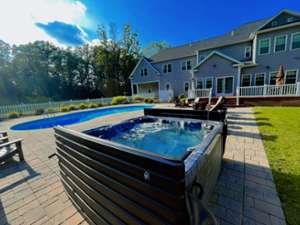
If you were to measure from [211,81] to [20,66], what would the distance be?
34995mm

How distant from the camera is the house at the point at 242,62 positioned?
12352 millimetres

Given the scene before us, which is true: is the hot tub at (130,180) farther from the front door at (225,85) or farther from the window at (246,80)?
the window at (246,80)

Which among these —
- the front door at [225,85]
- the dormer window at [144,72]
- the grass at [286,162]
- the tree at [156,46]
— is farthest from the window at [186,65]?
the tree at [156,46]

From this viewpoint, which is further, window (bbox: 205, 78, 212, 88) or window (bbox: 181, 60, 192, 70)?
window (bbox: 181, 60, 192, 70)

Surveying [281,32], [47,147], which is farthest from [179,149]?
[281,32]

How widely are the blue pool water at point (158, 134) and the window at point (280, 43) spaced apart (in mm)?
13791

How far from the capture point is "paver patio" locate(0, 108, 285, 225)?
2.12 m

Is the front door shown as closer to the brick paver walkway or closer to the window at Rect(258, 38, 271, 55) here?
the window at Rect(258, 38, 271, 55)

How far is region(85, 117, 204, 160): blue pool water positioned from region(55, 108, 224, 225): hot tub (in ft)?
6.68

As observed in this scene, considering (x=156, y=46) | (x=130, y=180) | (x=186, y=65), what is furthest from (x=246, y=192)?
(x=156, y=46)

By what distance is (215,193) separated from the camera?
2.51 meters

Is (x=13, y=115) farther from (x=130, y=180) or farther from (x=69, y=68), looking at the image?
(x=69, y=68)

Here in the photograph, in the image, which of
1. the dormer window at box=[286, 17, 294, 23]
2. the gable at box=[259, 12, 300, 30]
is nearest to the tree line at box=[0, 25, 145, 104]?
the gable at box=[259, 12, 300, 30]

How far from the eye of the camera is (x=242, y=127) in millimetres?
6199
